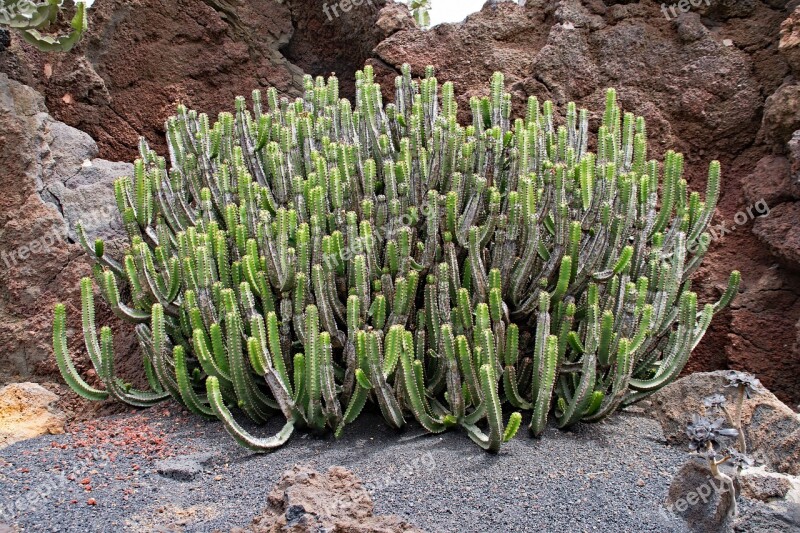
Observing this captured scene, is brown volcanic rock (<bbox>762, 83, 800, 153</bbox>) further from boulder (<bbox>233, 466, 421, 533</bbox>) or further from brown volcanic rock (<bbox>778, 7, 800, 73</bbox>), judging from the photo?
boulder (<bbox>233, 466, 421, 533</bbox>)

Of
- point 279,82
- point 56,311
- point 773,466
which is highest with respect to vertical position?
point 279,82

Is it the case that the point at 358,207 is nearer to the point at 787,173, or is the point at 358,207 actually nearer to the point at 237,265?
the point at 237,265

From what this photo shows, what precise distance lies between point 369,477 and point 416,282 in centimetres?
97

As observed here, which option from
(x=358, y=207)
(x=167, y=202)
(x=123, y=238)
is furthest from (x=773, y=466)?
(x=123, y=238)

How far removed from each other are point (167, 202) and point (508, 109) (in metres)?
1.99

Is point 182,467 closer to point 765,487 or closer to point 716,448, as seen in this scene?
point 716,448

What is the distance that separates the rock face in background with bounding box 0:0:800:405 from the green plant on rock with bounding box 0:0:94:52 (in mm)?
255

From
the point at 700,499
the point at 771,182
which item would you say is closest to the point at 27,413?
the point at 700,499

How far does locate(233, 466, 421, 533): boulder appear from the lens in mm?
2611

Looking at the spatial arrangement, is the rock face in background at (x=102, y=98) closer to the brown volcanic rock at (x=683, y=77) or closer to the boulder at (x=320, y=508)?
the brown volcanic rock at (x=683, y=77)

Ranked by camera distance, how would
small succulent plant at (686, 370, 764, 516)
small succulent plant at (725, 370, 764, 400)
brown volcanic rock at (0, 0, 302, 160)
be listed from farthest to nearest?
1. brown volcanic rock at (0, 0, 302, 160)
2. small succulent plant at (725, 370, 764, 400)
3. small succulent plant at (686, 370, 764, 516)

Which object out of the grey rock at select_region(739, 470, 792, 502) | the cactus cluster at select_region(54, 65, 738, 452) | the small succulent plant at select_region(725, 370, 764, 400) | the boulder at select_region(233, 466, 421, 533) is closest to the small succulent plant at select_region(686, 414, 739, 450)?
the grey rock at select_region(739, 470, 792, 502)

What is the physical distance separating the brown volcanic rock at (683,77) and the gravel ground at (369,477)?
1.20 meters

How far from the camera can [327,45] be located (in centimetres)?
648
